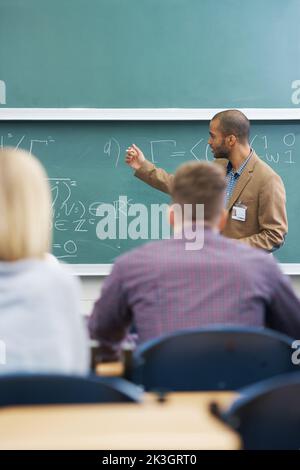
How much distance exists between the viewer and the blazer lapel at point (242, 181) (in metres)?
4.26

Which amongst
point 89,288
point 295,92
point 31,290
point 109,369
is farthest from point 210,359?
point 295,92

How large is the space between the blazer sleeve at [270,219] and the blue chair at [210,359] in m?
2.20

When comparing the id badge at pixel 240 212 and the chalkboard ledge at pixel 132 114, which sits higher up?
the chalkboard ledge at pixel 132 114

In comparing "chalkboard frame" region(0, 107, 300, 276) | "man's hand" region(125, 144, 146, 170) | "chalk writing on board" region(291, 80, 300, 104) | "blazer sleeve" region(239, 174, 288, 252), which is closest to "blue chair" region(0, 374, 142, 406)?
"blazer sleeve" region(239, 174, 288, 252)

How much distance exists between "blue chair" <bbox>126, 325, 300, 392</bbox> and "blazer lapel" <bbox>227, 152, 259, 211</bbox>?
238cm

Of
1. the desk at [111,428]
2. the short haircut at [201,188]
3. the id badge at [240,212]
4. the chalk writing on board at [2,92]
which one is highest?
the chalk writing on board at [2,92]

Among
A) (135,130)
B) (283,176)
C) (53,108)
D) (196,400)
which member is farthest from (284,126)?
(196,400)

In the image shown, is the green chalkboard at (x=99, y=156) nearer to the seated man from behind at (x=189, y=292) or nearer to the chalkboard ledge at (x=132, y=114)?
the chalkboard ledge at (x=132, y=114)

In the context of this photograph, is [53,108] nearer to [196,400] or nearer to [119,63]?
[119,63]

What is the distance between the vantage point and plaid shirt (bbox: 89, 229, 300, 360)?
2.18 m

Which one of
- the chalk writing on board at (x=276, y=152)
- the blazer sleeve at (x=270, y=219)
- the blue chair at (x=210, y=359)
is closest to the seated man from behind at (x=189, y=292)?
the blue chair at (x=210, y=359)

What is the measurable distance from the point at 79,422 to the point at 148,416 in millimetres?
120

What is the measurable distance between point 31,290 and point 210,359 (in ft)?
1.78

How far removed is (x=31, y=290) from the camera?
5.54ft
